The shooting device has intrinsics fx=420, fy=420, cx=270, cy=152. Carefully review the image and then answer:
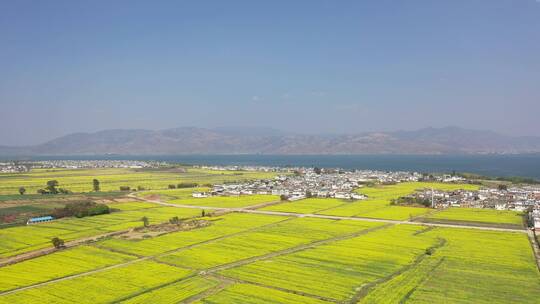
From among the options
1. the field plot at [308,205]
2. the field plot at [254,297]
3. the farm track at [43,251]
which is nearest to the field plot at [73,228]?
the farm track at [43,251]

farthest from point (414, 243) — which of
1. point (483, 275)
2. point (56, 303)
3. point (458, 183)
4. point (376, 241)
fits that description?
point (458, 183)

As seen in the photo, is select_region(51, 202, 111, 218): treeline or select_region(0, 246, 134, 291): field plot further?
select_region(51, 202, 111, 218): treeline

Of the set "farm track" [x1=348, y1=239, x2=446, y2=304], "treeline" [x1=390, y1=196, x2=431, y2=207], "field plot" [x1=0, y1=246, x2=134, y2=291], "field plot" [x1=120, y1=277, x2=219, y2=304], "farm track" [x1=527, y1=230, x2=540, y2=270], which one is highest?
"treeline" [x1=390, y1=196, x2=431, y2=207]

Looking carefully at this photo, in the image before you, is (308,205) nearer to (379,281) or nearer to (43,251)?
(379,281)

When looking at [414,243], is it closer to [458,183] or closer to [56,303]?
[56,303]

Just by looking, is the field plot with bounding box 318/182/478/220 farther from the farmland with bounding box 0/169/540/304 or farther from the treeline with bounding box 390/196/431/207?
the treeline with bounding box 390/196/431/207

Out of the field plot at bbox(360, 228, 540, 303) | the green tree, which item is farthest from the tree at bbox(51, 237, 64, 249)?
the field plot at bbox(360, 228, 540, 303)
